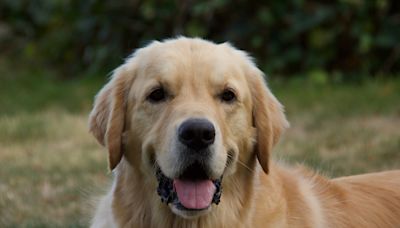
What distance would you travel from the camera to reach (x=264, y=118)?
425 centimetres

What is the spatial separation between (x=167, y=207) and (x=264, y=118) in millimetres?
663

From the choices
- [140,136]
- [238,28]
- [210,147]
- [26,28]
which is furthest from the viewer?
[26,28]

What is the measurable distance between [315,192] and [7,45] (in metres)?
10.5

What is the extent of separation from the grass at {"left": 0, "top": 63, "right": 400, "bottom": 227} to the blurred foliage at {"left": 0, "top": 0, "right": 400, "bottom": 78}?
28.4 inches

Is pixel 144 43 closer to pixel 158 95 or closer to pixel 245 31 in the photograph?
pixel 245 31

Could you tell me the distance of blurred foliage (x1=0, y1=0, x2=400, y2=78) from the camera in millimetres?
11164

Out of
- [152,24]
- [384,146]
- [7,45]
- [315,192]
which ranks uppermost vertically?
[315,192]

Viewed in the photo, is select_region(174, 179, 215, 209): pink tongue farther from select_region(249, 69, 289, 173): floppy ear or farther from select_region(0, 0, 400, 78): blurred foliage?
select_region(0, 0, 400, 78): blurred foliage

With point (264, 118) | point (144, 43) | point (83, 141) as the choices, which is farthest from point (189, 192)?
→ point (144, 43)

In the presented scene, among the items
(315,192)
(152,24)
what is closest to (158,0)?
(152,24)

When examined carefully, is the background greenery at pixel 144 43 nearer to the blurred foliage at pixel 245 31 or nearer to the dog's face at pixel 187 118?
the blurred foliage at pixel 245 31

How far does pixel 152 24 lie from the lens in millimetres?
12555

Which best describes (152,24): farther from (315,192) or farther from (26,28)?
(315,192)

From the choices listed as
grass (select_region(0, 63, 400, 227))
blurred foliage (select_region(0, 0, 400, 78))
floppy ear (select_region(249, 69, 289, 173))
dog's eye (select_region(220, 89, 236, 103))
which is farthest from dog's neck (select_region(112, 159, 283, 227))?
blurred foliage (select_region(0, 0, 400, 78))
